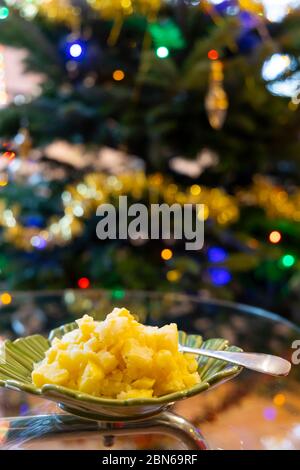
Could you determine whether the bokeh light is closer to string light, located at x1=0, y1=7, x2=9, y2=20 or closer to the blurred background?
the blurred background

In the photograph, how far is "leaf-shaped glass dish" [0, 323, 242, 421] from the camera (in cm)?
45

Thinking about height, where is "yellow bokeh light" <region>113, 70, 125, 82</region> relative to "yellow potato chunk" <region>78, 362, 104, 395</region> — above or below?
above

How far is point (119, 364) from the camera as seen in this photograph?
0.49m

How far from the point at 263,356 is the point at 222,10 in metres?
0.96

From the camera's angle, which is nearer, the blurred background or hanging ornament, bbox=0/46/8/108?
the blurred background

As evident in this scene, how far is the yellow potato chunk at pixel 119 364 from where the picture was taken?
469 millimetres

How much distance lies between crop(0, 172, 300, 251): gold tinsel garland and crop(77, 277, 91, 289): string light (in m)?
0.09

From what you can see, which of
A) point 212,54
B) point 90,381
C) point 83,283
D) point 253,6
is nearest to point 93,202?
point 83,283

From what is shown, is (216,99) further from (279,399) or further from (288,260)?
(279,399)

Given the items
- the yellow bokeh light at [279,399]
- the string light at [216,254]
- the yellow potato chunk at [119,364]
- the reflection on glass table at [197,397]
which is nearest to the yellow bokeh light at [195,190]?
the string light at [216,254]

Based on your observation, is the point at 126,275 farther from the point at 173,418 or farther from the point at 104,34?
the point at 173,418

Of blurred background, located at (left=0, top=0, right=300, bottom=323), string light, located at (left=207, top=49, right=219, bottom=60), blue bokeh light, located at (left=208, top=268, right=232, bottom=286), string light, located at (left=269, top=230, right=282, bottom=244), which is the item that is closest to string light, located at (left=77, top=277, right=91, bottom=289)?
blurred background, located at (left=0, top=0, right=300, bottom=323)

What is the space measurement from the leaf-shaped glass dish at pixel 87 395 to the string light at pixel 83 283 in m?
0.72

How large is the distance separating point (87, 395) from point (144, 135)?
0.93m
